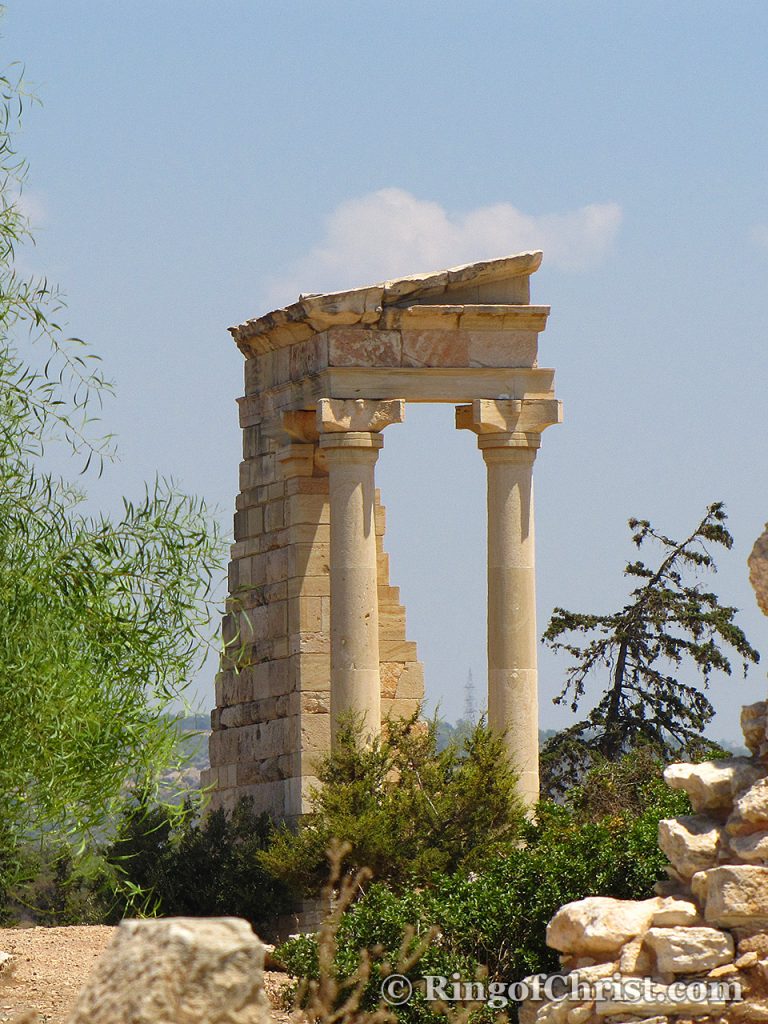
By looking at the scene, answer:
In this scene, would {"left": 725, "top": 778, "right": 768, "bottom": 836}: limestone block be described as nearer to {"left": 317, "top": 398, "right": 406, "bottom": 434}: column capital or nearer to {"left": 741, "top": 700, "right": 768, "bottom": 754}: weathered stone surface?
{"left": 741, "top": 700, "right": 768, "bottom": 754}: weathered stone surface

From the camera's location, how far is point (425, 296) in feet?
70.6

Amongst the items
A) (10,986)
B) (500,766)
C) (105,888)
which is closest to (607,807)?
(500,766)

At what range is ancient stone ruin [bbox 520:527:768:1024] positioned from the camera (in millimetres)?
11156

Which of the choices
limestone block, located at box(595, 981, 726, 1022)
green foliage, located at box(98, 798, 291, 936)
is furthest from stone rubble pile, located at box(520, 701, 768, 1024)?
green foliage, located at box(98, 798, 291, 936)

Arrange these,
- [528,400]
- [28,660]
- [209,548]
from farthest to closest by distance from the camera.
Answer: [528,400]
[209,548]
[28,660]

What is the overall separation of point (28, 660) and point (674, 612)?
20512 mm

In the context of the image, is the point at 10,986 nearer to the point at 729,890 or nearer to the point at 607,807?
the point at 729,890

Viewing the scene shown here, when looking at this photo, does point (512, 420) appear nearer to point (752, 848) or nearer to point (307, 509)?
point (307, 509)

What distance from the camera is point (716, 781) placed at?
38.4 feet

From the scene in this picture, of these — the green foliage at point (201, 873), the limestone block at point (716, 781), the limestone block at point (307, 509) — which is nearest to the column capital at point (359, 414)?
the limestone block at point (307, 509)

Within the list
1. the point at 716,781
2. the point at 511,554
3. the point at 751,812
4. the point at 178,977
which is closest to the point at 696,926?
the point at 751,812

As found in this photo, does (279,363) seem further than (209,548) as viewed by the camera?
Yes

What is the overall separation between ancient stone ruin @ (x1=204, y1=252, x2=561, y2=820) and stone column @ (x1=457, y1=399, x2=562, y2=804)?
16mm

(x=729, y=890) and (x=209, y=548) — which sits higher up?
(x=209, y=548)
